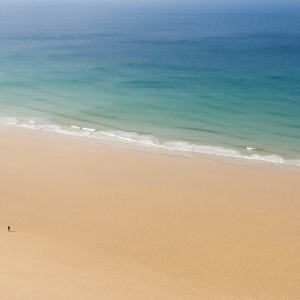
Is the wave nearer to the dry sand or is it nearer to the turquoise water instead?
the turquoise water

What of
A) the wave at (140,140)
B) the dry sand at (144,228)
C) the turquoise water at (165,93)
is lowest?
the dry sand at (144,228)

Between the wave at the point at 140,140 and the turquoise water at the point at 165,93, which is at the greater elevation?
the turquoise water at the point at 165,93

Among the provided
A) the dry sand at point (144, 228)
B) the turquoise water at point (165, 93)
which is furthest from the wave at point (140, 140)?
the dry sand at point (144, 228)

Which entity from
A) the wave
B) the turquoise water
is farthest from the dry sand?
the turquoise water

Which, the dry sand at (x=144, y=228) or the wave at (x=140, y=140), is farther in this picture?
the wave at (x=140, y=140)

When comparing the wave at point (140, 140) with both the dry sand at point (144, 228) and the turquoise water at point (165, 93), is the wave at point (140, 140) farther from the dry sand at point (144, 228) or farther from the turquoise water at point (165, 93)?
the dry sand at point (144, 228)

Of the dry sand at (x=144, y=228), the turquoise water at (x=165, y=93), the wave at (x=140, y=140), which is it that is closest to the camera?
the dry sand at (x=144, y=228)

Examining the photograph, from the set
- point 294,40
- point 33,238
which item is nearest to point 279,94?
point 33,238
